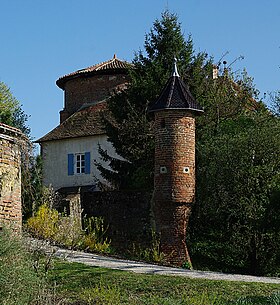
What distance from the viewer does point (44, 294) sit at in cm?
1307

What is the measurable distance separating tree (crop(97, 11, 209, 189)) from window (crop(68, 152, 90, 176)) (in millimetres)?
7542

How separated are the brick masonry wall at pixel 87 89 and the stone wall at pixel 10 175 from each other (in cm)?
2430

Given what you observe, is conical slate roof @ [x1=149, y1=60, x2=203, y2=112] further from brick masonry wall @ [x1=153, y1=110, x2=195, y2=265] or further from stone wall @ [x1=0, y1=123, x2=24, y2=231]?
stone wall @ [x1=0, y1=123, x2=24, y2=231]

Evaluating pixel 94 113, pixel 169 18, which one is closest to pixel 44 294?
pixel 169 18

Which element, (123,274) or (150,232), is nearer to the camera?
(123,274)

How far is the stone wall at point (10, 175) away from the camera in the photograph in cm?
1680

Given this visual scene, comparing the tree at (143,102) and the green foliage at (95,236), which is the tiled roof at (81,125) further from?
the green foliage at (95,236)

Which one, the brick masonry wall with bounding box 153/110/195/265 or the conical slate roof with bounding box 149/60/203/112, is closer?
the brick masonry wall with bounding box 153/110/195/265

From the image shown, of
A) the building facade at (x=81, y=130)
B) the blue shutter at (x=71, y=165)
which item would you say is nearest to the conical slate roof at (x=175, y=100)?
the building facade at (x=81, y=130)

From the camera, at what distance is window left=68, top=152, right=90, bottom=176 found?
4000 cm

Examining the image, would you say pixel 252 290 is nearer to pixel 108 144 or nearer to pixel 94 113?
pixel 108 144

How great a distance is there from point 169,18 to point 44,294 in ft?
68.1

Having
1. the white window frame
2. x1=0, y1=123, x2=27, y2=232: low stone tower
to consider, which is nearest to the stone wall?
x1=0, y1=123, x2=27, y2=232: low stone tower

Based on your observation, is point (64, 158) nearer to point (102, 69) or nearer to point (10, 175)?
point (102, 69)
